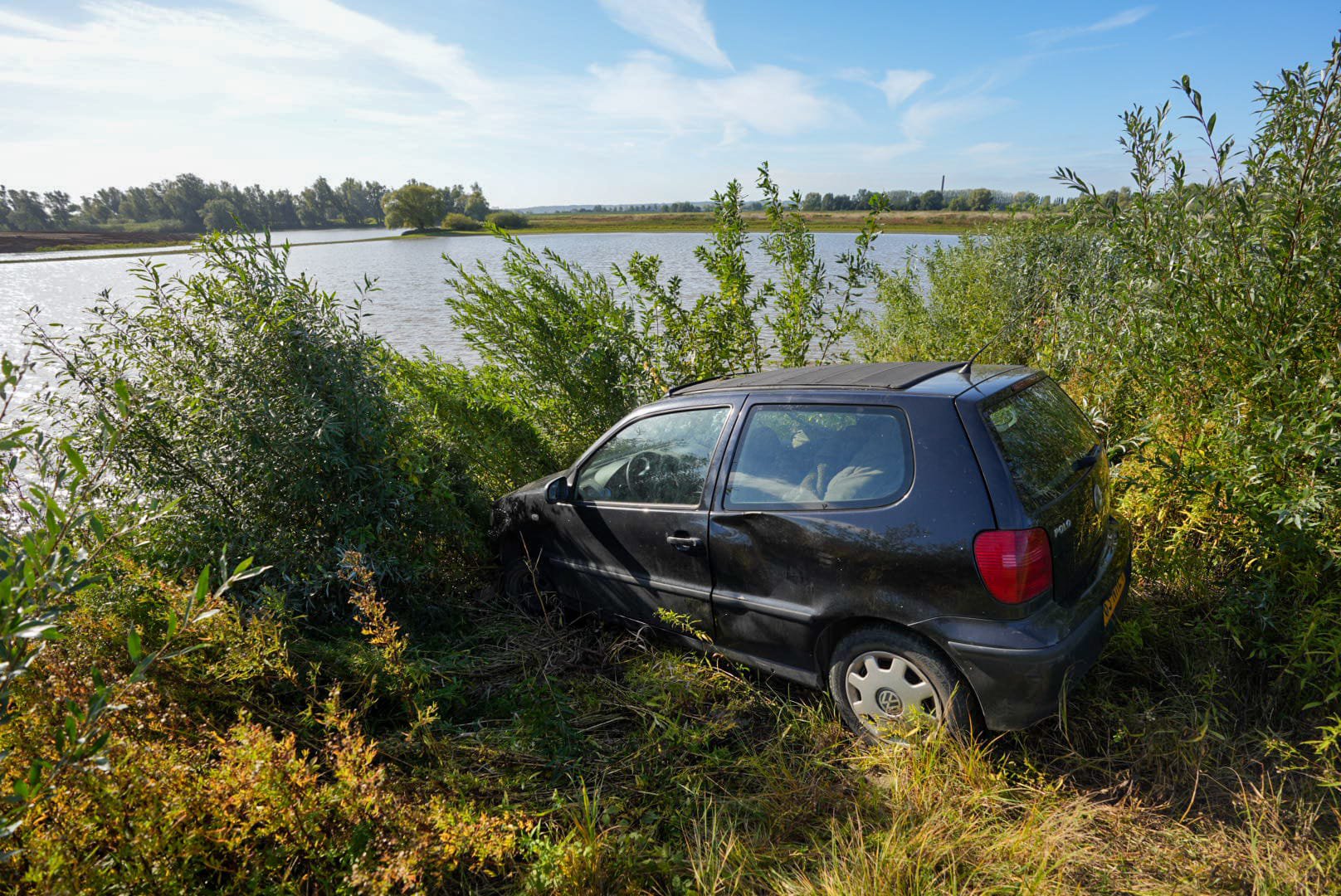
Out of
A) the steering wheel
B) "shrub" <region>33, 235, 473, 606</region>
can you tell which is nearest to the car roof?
the steering wheel

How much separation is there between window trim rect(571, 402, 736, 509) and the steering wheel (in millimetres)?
68

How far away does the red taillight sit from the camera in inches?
98.0

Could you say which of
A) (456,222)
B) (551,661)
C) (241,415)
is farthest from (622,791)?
(456,222)

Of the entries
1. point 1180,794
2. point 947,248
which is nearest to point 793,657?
point 1180,794

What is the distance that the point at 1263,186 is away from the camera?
3.00 m

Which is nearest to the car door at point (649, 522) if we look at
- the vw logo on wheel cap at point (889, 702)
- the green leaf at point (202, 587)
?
the vw logo on wheel cap at point (889, 702)

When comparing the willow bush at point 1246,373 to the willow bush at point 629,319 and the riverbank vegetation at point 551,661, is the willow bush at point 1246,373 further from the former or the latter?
the willow bush at point 629,319

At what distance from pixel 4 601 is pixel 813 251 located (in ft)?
20.3

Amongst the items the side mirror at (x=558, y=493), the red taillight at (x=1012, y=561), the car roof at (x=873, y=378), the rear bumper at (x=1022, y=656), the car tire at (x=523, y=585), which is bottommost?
the car tire at (x=523, y=585)

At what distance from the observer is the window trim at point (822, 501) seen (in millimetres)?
2742

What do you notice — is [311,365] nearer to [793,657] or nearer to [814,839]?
[793,657]

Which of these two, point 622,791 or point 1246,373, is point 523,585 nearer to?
point 622,791

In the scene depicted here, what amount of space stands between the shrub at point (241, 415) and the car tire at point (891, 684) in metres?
2.63

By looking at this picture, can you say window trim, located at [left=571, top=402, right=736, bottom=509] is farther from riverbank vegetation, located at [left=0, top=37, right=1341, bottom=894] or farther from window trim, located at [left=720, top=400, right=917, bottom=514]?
riverbank vegetation, located at [left=0, top=37, right=1341, bottom=894]
